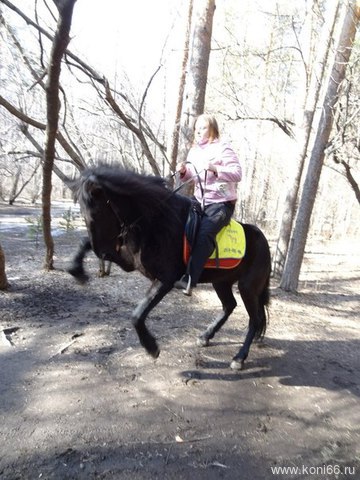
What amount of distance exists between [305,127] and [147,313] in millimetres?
6652

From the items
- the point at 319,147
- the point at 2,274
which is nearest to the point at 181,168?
the point at 2,274

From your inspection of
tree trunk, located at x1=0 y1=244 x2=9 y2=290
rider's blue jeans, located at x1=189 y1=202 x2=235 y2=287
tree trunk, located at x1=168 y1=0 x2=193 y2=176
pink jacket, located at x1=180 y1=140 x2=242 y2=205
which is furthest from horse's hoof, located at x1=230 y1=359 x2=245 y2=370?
tree trunk, located at x1=168 y1=0 x2=193 y2=176

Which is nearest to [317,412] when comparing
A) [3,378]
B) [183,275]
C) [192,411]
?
[192,411]

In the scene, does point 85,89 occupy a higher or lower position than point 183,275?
higher

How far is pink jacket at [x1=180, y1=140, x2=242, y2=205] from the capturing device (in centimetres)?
319

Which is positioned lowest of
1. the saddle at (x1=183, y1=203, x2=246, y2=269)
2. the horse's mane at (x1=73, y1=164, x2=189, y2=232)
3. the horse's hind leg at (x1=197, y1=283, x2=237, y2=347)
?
the horse's hind leg at (x1=197, y1=283, x2=237, y2=347)

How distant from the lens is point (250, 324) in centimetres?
384

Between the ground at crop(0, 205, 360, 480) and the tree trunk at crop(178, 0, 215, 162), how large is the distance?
131 inches

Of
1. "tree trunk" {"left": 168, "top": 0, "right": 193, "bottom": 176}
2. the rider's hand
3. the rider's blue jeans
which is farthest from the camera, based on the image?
"tree trunk" {"left": 168, "top": 0, "right": 193, "bottom": 176}

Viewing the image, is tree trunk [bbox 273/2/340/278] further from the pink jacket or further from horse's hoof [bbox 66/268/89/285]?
horse's hoof [bbox 66/268/89/285]

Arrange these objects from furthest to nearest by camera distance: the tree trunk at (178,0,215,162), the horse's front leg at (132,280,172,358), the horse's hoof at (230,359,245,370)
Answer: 1. the tree trunk at (178,0,215,162)
2. the horse's hoof at (230,359,245,370)
3. the horse's front leg at (132,280,172,358)

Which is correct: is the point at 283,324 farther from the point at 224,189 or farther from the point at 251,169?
the point at 251,169

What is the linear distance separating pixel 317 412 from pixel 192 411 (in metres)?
1.18

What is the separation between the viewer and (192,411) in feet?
9.34
